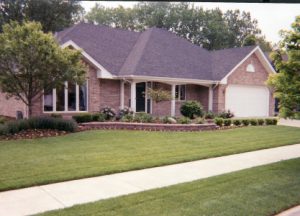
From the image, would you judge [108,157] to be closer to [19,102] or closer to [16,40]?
[16,40]

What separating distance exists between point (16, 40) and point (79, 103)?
18.0 feet

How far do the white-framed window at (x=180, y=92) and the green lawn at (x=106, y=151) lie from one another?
759 centimetres

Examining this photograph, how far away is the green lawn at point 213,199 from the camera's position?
14.2 feet

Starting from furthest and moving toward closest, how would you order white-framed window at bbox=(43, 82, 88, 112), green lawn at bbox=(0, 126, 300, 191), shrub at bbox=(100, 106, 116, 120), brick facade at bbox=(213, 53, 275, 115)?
brick facade at bbox=(213, 53, 275, 115)
shrub at bbox=(100, 106, 116, 120)
white-framed window at bbox=(43, 82, 88, 112)
green lawn at bbox=(0, 126, 300, 191)

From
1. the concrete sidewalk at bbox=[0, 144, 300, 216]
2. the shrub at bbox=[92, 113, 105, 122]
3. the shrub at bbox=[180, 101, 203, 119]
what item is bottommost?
the concrete sidewalk at bbox=[0, 144, 300, 216]

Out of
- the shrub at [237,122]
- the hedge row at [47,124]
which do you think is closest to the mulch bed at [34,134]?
the hedge row at [47,124]

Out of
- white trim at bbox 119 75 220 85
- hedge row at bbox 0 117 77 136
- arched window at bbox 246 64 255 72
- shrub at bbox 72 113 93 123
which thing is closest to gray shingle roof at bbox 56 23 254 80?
white trim at bbox 119 75 220 85

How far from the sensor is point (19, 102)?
15.5 m

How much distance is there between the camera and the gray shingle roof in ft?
57.2

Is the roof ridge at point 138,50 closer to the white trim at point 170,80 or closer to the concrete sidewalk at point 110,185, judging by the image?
the white trim at point 170,80

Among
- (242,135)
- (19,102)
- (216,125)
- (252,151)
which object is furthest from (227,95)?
(19,102)

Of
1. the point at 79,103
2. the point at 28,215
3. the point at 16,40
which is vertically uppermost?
the point at 16,40

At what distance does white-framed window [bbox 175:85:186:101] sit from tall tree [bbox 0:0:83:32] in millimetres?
17389

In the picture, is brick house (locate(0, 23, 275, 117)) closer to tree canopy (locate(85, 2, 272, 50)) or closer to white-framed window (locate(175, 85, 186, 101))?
white-framed window (locate(175, 85, 186, 101))
